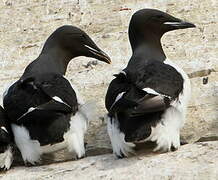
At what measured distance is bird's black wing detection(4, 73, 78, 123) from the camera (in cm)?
458

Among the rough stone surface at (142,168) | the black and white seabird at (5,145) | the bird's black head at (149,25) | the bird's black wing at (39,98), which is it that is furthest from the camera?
the bird's black head at (149,25)

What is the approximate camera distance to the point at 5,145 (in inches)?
188

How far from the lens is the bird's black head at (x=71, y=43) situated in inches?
231

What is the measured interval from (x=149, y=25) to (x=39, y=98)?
4.78 ft

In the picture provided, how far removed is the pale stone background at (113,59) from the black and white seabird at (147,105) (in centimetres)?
13

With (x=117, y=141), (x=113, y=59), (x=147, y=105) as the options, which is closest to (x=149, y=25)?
(x=113, y=59)

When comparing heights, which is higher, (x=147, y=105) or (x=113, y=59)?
(x=147, y=105)

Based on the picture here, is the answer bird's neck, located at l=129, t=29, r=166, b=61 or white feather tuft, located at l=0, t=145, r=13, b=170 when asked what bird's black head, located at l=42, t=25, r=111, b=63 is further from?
white feather tuft, located at l=0, t=145, r=13, b=170

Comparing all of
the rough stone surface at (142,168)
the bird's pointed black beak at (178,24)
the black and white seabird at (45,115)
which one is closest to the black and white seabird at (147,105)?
the rough stone surface at (142,168)

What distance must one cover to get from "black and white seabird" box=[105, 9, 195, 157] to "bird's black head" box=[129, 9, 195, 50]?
66 centimetres

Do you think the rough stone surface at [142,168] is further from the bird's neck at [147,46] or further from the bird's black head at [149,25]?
the bird's black head at [149,25]

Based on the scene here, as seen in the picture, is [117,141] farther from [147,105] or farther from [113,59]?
[113,59]

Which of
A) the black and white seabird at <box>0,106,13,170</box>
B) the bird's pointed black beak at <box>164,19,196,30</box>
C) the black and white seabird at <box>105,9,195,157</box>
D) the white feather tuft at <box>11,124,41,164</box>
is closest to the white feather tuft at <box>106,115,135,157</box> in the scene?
the black and white seabird at <box>105,9,195,157</box>

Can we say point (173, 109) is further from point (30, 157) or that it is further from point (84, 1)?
point (84, 1)
